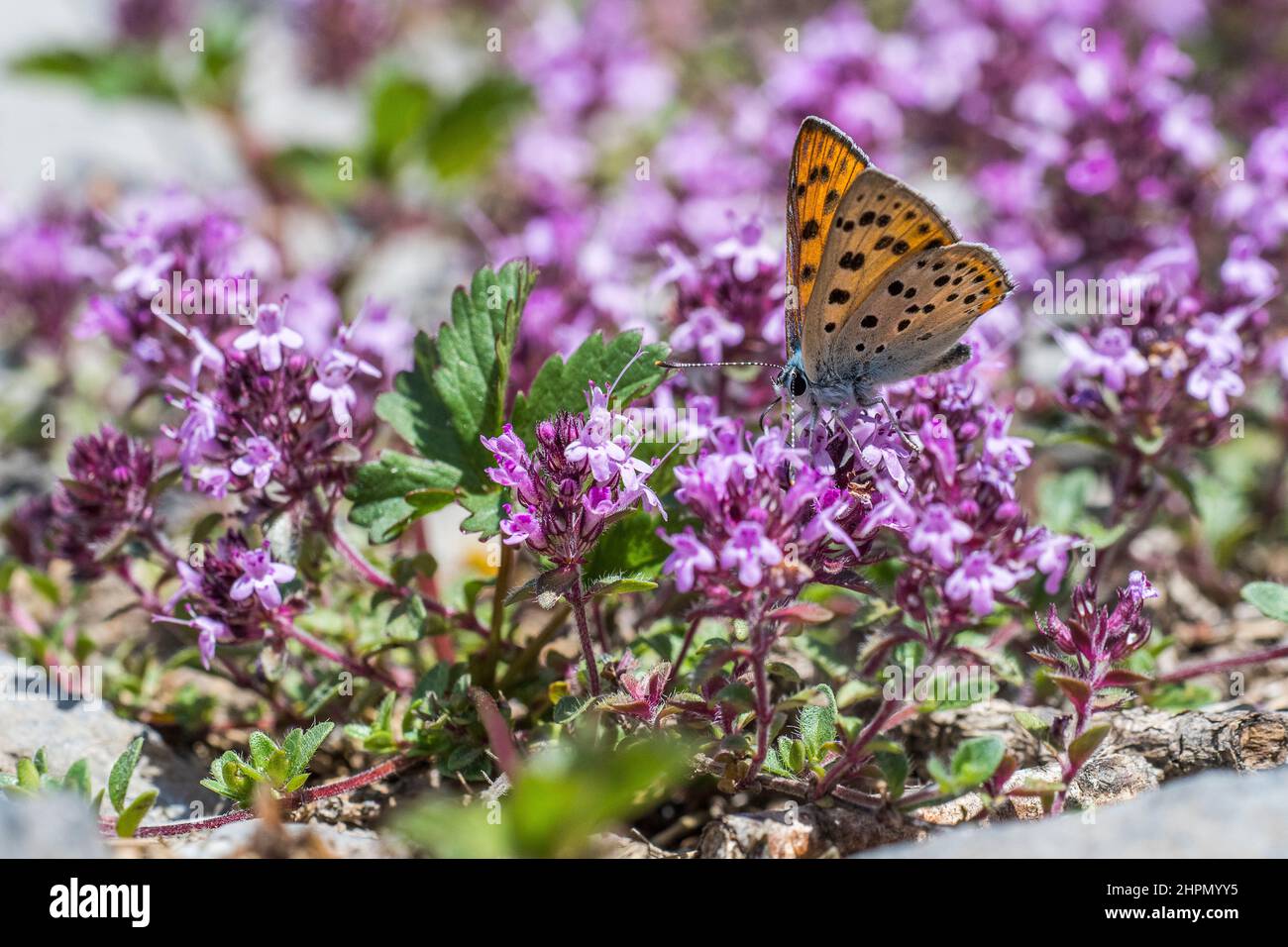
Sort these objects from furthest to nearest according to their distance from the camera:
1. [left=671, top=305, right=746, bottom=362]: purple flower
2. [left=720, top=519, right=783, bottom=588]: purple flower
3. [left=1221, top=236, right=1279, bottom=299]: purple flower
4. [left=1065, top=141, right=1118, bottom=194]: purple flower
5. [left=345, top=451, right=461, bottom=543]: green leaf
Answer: [left=1065, top=141, right=1118, bottom=194]: purple flower → [left=1221, top=236, right=1279, bottom=299]: purple flower → [left=671, top=305, right=746, bottom=362]: purple flower → [left=345, top=451, right=461, bottom=543]: green leaf → [left=720, top=519, right=783, bottom=588]: purple flower

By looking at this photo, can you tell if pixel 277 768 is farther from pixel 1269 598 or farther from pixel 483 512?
pixel 1269 598

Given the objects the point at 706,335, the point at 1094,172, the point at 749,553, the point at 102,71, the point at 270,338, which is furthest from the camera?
the point at 102,71

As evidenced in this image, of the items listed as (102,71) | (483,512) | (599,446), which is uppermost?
(102,71)

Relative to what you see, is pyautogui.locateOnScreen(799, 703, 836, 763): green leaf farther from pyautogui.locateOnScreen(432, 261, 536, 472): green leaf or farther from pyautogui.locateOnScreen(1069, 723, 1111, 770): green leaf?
pyautogui.locateOnScreen(432, 261, 536, 472): green leaf

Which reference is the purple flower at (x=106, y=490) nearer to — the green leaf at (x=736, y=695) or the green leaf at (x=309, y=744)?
the green leaf at (x=309, y=744)

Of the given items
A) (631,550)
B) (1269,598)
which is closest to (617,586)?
(631,550)

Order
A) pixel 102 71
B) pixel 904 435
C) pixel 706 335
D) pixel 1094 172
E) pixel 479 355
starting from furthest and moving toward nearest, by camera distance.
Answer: pixel 102 71 → pixel 1094 172 → pixel 706 335 → pixel 479 355 → pixel 904 435

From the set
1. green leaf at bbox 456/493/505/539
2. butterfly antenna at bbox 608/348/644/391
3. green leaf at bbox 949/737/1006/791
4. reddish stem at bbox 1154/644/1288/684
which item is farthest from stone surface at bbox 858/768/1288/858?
butterfly antenna at bbox 608/348/644/391
